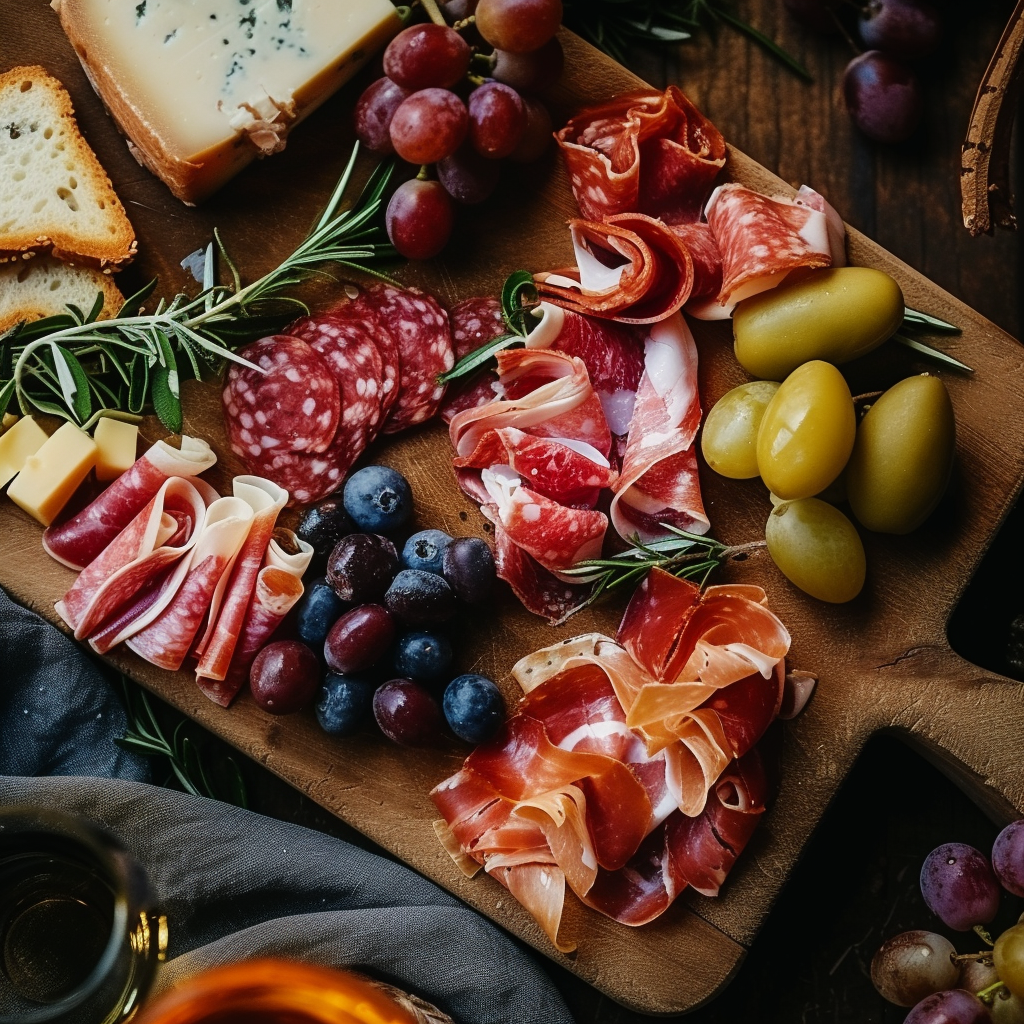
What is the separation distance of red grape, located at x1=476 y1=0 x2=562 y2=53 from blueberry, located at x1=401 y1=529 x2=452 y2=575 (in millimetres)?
624

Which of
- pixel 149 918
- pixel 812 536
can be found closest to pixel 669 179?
pixel 812 536

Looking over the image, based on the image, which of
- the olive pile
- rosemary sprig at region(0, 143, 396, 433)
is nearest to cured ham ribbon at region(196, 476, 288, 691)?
rosemary sprig at region(0, 143, 396, 433)

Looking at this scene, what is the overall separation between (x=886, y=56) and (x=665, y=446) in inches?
27.1

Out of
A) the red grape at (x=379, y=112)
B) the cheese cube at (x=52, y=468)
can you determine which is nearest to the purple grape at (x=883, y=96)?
the red grape at (x=379, y=112)

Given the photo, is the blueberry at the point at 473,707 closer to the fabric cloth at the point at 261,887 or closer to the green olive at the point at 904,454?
the fabric cloth at the point at 261,887

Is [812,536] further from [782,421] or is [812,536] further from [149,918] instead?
[149,918]

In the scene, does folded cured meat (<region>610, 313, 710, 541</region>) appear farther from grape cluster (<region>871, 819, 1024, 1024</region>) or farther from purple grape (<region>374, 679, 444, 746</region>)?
grape cluster (<region>871, 819, 1024, 1024</region>)

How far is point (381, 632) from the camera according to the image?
1234mm

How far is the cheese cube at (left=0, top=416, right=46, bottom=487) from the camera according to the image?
1.30 meters

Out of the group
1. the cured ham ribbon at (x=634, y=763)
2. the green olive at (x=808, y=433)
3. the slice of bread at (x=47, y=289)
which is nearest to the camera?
the green olive at (x=808, y=433)

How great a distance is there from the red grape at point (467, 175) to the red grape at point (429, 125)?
0.12ft

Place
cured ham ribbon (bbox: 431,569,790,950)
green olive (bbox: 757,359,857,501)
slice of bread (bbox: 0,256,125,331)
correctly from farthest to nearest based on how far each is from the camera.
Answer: slice of bread (bbox: 0,256,125,331) < cured ham ribbon (bbox: 431,569,790,950) < green olive (bbox: 757,359,857,501)

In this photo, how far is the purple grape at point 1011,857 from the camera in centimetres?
122

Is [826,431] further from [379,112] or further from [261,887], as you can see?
[261,887]
